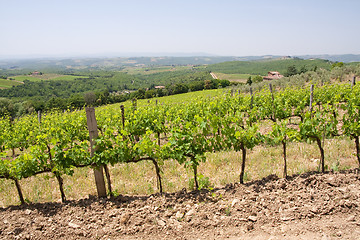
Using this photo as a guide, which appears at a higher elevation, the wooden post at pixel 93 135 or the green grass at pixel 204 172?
the wooden post at pixel 93 135

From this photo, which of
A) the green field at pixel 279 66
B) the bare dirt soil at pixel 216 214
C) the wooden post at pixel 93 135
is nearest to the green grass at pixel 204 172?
the wooden post at pixel 93 135

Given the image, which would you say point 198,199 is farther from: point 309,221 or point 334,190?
point 334,190

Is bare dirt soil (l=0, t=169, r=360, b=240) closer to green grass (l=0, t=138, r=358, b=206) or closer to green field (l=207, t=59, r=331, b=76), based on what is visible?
green grass (l=0, t=138, r=358, b=206)

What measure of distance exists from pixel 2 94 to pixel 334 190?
10738cm

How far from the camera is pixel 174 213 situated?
4.23 m

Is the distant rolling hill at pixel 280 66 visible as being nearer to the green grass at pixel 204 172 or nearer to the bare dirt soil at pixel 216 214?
the green grass at pixel 204 172

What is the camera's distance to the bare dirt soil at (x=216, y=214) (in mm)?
3607

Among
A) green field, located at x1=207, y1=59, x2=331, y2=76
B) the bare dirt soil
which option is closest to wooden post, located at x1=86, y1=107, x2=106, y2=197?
the bare dirt soil

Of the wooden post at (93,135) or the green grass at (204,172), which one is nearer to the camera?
the wooden post at (93,135)

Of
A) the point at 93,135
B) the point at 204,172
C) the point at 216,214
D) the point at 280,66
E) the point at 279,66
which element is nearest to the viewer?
the point at 216,214

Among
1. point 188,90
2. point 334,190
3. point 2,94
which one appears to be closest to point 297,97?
point 334,190

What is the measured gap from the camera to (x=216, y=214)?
4055mm

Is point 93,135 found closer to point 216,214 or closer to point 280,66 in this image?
point 216,214

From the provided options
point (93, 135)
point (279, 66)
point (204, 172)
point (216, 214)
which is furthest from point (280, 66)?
point (93, 135)
